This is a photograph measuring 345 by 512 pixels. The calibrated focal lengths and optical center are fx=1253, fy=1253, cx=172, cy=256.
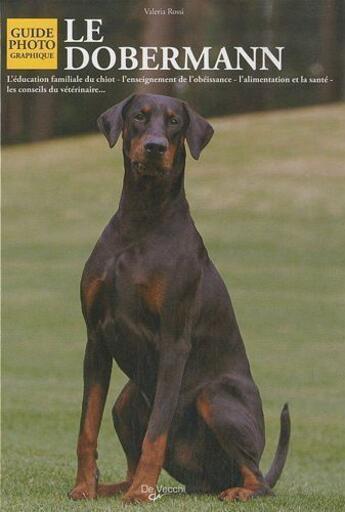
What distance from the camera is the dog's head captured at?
5.60 m

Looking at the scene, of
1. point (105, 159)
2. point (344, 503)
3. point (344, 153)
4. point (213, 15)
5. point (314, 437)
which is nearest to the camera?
point (344, 503)

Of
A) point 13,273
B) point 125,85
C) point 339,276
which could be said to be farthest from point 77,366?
point 125,85

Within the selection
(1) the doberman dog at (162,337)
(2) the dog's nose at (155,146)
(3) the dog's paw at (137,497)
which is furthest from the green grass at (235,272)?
(2) the dog's nose at (155,146)

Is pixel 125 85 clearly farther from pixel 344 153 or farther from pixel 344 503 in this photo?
pixel 344 503

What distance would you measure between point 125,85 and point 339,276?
1752 millimetres

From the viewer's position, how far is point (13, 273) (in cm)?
869

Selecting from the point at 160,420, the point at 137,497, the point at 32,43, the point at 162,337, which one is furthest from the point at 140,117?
the point at 137,497

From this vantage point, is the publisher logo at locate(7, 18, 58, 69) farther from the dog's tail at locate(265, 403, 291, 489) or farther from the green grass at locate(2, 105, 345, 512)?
the dog's tail at locate(265, 403, 291, 489)

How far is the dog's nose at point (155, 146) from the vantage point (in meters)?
5.55

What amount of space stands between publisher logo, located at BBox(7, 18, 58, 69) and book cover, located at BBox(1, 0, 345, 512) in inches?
0.4

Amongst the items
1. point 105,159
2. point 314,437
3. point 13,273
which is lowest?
point 314,437

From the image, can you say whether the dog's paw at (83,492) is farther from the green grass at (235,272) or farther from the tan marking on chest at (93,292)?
the tan marking on chest at (93,292)

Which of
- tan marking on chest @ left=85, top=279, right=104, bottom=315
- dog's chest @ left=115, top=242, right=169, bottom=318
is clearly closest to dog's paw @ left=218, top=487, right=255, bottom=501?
dog's chest @ left=115, top=242, right=169, bottom=318

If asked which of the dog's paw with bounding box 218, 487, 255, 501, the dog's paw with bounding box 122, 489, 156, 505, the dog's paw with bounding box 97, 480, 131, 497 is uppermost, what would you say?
the dog's paw with bounding box 122, 489, 156, 505
